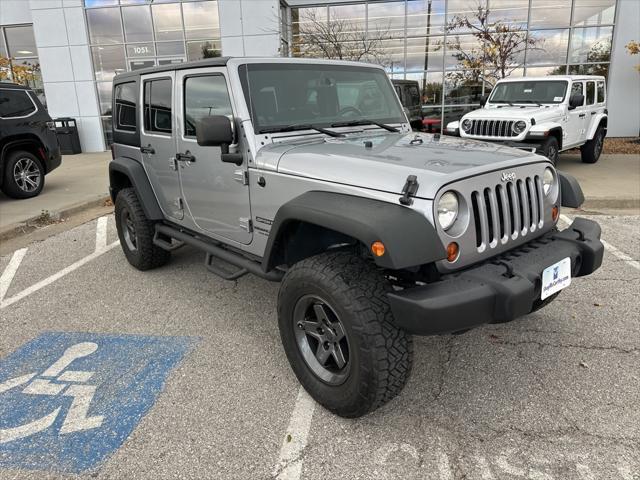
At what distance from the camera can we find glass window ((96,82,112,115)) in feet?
52.6

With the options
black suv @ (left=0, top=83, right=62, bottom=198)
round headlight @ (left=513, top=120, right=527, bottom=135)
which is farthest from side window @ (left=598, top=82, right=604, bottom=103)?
black suv @ (left=0, top=83, right=62, bottom=198)

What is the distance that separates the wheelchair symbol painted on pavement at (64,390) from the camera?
264cm

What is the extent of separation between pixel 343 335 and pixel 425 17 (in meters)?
15.6

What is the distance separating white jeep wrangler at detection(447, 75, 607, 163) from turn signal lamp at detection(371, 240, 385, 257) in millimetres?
7379

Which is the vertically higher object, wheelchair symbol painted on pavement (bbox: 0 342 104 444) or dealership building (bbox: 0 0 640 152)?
dealership building (bbox: 0 0 640 152)

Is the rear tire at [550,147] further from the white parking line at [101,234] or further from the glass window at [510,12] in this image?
the glass window at [510,12]

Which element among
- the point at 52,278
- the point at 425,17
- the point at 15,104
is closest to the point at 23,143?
the point at 15,104

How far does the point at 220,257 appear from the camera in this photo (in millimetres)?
3629

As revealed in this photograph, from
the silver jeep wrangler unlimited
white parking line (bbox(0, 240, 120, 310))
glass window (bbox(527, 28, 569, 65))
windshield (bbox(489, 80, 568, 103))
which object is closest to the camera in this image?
the silver jeep wrangler unlimited

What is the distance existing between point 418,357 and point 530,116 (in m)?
7.37

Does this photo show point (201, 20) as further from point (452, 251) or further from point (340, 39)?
point (452, 251)

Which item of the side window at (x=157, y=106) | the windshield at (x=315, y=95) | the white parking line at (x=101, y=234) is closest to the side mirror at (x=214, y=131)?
the windshield at (x=315, y=95)

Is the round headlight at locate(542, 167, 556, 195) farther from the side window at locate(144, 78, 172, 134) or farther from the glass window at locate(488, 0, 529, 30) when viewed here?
the glass window at locate(488, 0, 529, 30)

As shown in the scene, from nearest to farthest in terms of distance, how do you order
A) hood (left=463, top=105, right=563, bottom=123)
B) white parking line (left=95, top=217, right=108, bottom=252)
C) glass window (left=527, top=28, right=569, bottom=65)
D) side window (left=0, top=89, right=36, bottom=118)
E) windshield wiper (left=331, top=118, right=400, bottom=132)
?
windshield wiper (left=331, top=118, right=400, bottom=132)
white parking line (left=95, top=217, right=108, bottom=252)
side window (left=0, top=89, right=36, bottom=118)
hood (left=463, top=105, right=563, bottom=123)
glass window (left=527, top=28, right=569, bottom=65)
